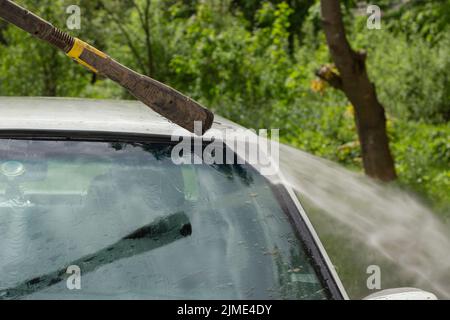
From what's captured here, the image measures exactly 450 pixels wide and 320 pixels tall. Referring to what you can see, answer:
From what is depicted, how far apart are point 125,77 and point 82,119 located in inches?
6.8

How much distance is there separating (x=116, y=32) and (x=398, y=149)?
5287mm

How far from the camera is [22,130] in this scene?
8.09ft

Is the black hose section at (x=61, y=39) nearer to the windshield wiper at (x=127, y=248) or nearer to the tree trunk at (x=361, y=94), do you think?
the windshield wiper at (x=127, y=248)

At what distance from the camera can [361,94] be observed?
324 inches

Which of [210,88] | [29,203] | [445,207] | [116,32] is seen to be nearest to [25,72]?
[116,32]

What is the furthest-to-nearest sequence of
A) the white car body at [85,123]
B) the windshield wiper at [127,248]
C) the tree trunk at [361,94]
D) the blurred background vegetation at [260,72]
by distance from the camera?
the blurred background vegetation at [260,72] → the tree trunk at [361,94] → the white car body at [85,123] → the windshield wiper at [127,248]

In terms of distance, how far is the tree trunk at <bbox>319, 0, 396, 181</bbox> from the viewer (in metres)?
7.99

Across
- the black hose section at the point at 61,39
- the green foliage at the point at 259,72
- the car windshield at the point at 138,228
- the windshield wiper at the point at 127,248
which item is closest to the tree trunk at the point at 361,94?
the green foliage at the point at 259,72

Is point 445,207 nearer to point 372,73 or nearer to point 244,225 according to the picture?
point 244,225

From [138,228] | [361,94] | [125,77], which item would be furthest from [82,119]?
[361,94]

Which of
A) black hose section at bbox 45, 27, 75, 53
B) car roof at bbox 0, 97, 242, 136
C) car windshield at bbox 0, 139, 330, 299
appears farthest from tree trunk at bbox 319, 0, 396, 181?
car windshield at bbox 0, 139, 330, 299

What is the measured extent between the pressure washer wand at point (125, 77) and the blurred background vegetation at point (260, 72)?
26.1ft

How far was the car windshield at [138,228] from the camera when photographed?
2184mm

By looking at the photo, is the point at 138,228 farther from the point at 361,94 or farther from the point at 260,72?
the point at 260,72
